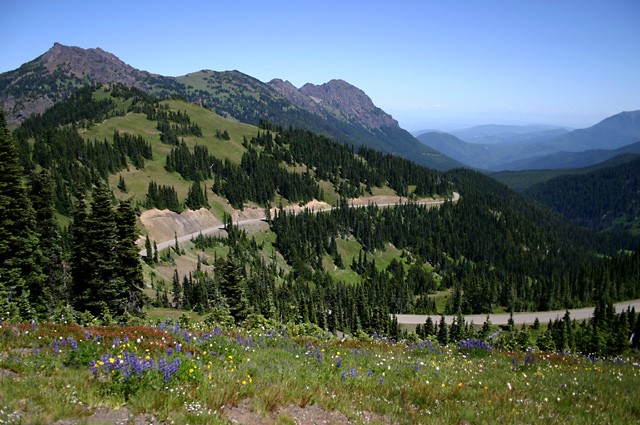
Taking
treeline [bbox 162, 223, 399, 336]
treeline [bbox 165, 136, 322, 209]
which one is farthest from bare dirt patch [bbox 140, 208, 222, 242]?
treeline [bbox 165, 136, 322, 209]

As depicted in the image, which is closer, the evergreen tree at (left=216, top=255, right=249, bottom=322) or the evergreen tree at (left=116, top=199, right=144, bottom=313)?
the evergreen tree at (left=116, top=199, right=144, bottom=313)

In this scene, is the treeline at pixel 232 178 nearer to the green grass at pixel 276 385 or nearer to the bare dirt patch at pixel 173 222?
the bare dirt patch at pixel 173 222

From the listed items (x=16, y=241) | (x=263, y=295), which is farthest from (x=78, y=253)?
(x=263, y=295)

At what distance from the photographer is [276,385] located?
8.25 metres

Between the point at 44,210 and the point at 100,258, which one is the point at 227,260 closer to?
the point at 100,258

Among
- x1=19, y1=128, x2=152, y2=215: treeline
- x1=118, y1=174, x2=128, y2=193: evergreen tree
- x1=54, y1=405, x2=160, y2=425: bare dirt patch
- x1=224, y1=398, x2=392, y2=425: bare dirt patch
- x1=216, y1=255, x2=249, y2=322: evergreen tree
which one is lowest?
x1=216, y1=255, x2=249, y2=322: evergreen tree

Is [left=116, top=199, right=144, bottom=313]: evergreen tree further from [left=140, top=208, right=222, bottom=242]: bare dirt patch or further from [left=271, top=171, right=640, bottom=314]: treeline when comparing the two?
[left=271, top=171, right=640, bottom=314]: treeline

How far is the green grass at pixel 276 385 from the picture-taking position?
693 centimetres

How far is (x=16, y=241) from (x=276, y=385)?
31.8m

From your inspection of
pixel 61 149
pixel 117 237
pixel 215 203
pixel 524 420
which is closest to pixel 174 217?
pixel 215 203

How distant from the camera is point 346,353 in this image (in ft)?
40.4

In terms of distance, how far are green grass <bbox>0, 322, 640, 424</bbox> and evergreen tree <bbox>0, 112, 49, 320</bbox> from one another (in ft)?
72.1

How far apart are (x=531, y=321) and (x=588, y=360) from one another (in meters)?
108

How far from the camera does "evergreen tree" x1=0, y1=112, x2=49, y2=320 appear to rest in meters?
28.0
